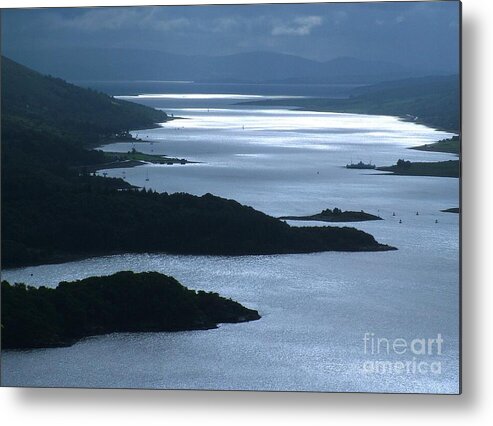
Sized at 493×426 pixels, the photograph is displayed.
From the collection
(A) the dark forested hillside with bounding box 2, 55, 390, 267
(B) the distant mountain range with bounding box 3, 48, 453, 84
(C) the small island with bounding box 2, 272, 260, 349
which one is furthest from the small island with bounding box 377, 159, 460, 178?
(C) the small island with bounding box 2, 272, 260, 349

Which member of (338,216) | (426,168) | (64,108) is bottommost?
(338,216)

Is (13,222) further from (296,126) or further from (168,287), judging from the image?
(296,126)

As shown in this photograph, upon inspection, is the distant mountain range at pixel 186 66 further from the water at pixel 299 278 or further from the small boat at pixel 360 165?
the small boat at pixel 360 165

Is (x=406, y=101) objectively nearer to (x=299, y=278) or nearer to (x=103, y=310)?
(x=299, y=278)

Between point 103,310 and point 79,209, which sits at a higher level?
point 79,209

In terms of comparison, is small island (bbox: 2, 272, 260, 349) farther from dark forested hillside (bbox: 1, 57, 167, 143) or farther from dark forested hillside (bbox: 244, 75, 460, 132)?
dark forested hillside (bbox: 244, 75, 460, 132)

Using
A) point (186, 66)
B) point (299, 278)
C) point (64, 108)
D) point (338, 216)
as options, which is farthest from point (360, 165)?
point (64, 108)
